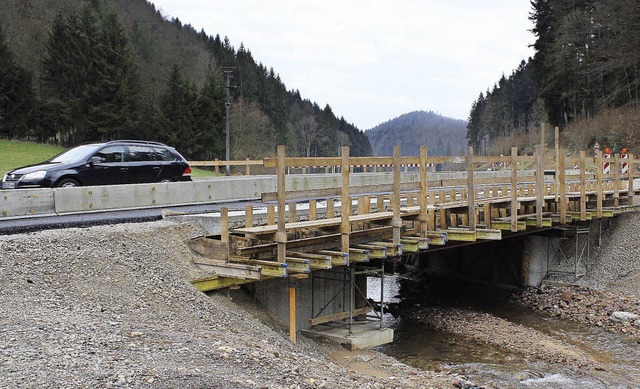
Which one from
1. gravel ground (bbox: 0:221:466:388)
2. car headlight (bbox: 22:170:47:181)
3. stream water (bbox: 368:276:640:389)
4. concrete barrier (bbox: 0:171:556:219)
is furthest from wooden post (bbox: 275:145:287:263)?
car headlight (bbox: 22:170:47:181)

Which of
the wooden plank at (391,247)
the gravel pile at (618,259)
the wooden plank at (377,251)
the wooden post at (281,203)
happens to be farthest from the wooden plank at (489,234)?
the gravel pile at (618,259)

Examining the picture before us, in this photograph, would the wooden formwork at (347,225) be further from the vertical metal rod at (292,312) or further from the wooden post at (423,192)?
the vertical metal rod at (292,312)

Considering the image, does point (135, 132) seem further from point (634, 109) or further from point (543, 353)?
point (543, 353)

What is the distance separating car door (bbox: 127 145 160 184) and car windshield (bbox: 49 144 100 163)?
1.03 metres

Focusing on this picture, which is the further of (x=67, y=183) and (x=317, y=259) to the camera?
(x=67, y=183)

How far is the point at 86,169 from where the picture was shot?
51.8ft

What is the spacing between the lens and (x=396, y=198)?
42.4 ft

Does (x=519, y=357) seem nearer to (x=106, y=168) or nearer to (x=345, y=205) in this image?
(x=345, y=205)

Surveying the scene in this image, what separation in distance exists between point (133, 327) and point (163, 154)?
396 inches

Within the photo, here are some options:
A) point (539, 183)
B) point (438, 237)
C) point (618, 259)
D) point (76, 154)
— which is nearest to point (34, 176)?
point (76, 154)

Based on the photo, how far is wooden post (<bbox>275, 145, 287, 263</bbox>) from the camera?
10703 mm

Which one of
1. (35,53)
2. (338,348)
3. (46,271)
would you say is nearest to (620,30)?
(338,348)

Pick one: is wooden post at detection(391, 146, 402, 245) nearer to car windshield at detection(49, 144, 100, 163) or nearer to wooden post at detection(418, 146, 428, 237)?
wooden post at detection(418, 146, 428, 237)

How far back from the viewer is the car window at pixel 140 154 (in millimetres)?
17078
